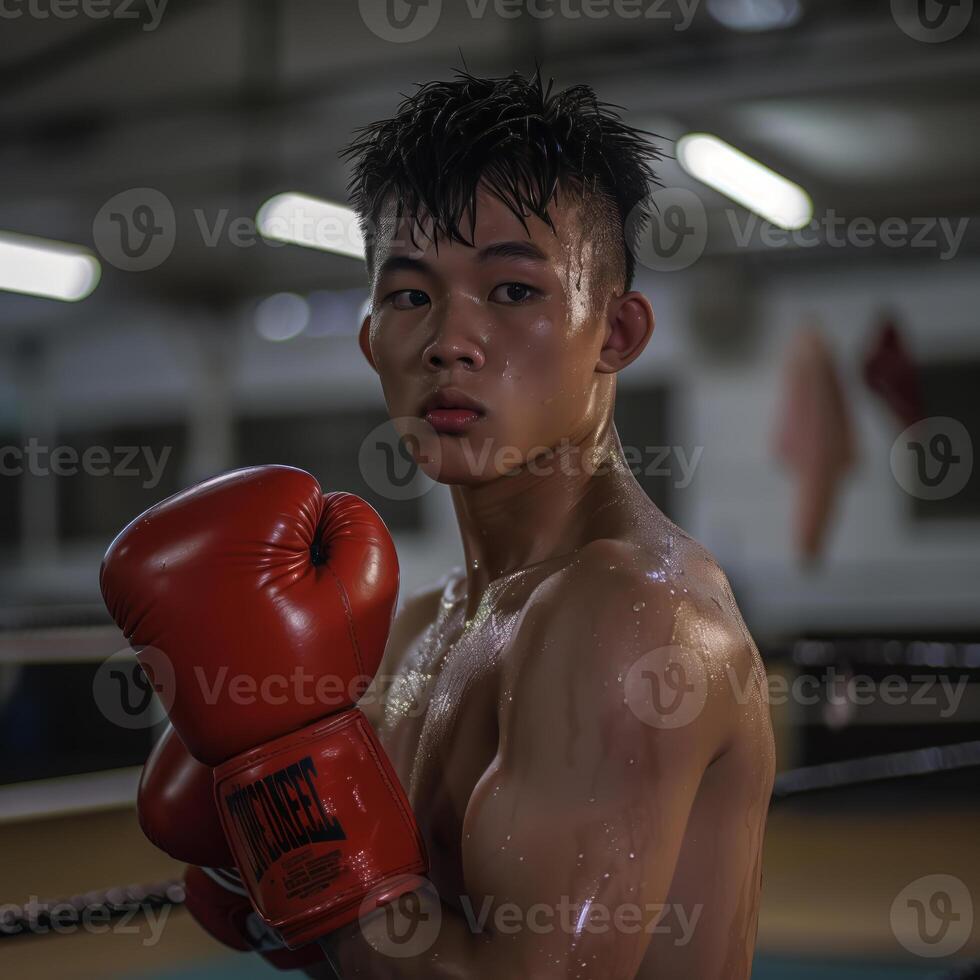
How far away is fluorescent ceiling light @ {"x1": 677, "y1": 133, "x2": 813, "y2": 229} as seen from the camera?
5105 mm

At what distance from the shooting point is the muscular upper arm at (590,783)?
1019 millimetres

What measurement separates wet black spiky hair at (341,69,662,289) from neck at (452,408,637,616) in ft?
0.68

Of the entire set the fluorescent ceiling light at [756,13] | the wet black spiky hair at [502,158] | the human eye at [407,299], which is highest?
the fluorescent ceiling light at [756,13]

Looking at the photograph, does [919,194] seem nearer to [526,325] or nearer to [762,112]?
[762,112]

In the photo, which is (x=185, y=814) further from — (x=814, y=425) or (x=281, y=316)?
(x=281, y=316)

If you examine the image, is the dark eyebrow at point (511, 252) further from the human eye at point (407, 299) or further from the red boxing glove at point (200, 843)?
the red boxing glove at point (200, 843)

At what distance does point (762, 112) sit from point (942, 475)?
2.82m

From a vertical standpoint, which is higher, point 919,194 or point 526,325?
point 919,194

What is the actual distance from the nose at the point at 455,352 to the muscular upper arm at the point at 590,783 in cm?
27

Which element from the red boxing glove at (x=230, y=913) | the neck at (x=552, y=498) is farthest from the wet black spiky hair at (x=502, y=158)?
the red boxing glove at (x=230, y=913)

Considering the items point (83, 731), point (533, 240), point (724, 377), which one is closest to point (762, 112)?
point (724, 377)

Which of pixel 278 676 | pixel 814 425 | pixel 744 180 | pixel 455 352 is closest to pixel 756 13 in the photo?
pixel 744 180

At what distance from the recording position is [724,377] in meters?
7.77

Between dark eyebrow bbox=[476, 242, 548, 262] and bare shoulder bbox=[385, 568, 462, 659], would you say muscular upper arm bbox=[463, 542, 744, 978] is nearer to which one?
dark eyebrow bbox=[476, 242, 548, 262]
